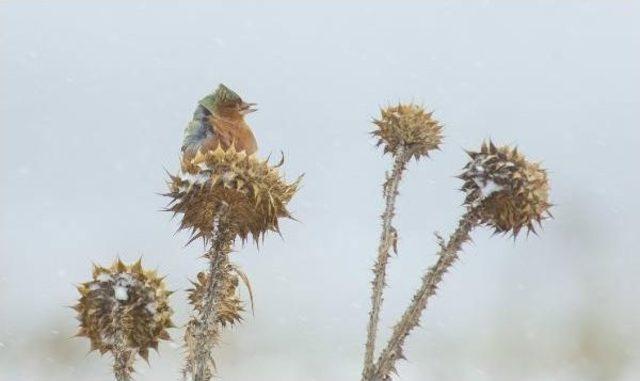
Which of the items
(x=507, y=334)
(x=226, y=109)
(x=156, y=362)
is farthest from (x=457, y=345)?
(x=226, y=109)

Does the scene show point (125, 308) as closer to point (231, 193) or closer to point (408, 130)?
point (231, 193)

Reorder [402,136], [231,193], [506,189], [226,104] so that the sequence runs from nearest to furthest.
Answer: [231,193] < [506,189] < [402,136] < [226,104]

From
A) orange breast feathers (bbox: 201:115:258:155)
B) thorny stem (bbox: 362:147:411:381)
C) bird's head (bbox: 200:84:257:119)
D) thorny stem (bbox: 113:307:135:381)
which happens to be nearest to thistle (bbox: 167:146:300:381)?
thorny stem (bbox: 113:307:135:381)

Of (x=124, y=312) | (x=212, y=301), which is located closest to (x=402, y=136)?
(x=212, y=301)

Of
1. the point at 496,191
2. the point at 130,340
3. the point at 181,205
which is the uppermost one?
the point at 496,191

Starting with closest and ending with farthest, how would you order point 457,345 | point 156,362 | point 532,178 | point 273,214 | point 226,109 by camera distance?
point 273,214
point 532,178
point 226,109
point 457,345
point 156,362

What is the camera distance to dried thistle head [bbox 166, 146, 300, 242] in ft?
13.0

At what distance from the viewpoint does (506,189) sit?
4352 mm

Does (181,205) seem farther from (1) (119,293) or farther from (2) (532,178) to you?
(2) (532,178)

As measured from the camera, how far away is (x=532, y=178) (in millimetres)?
4359

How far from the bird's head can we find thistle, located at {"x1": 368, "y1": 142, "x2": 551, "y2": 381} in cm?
120

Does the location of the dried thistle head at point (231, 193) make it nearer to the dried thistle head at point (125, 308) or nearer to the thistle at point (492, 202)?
the dried thistle head at point (125, 308)

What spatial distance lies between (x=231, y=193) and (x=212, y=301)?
16.1 inches

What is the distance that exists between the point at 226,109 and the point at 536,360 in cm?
2380
